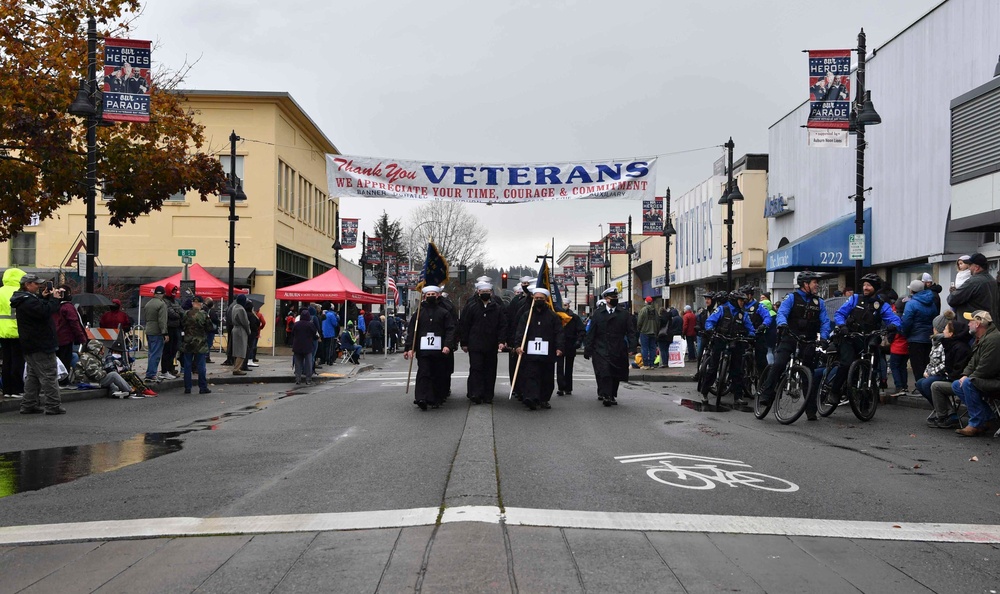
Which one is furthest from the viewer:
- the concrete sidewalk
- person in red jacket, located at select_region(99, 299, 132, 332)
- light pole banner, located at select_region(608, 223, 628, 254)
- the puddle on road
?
light pole banner, located at select_region(608, 223, 628, 254)

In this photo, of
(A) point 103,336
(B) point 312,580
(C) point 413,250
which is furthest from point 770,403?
(C) point 413,250

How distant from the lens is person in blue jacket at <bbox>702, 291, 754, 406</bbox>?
48.5ft

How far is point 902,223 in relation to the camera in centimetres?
2503

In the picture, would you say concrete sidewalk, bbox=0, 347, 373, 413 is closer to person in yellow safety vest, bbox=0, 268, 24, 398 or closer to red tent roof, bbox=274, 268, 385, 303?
person in yellow safety vest, bbox=0, 268, 24, 398

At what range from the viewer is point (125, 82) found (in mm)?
17766

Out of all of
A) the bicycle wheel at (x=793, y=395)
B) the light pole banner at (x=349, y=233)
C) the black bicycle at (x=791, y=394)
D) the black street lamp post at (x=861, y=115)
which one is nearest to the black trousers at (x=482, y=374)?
the black bicycle at (x=791, y=394)

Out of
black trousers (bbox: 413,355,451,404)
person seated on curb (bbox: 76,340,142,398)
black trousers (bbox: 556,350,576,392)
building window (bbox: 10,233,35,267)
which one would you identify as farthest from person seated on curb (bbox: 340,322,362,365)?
building window (bbox: 10,233,35,267)

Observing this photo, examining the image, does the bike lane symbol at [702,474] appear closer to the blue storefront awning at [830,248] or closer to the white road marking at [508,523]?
the white road marking at [508,523]

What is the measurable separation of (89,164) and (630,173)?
10447mm

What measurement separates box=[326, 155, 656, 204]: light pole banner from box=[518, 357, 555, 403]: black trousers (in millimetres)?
7145

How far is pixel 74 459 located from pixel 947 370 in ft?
32.9

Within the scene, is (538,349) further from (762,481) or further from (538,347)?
(762,481)

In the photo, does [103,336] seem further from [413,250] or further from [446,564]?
[413,250]

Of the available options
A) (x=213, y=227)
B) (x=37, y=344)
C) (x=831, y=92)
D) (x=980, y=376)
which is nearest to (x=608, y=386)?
(x=980, y=376)
